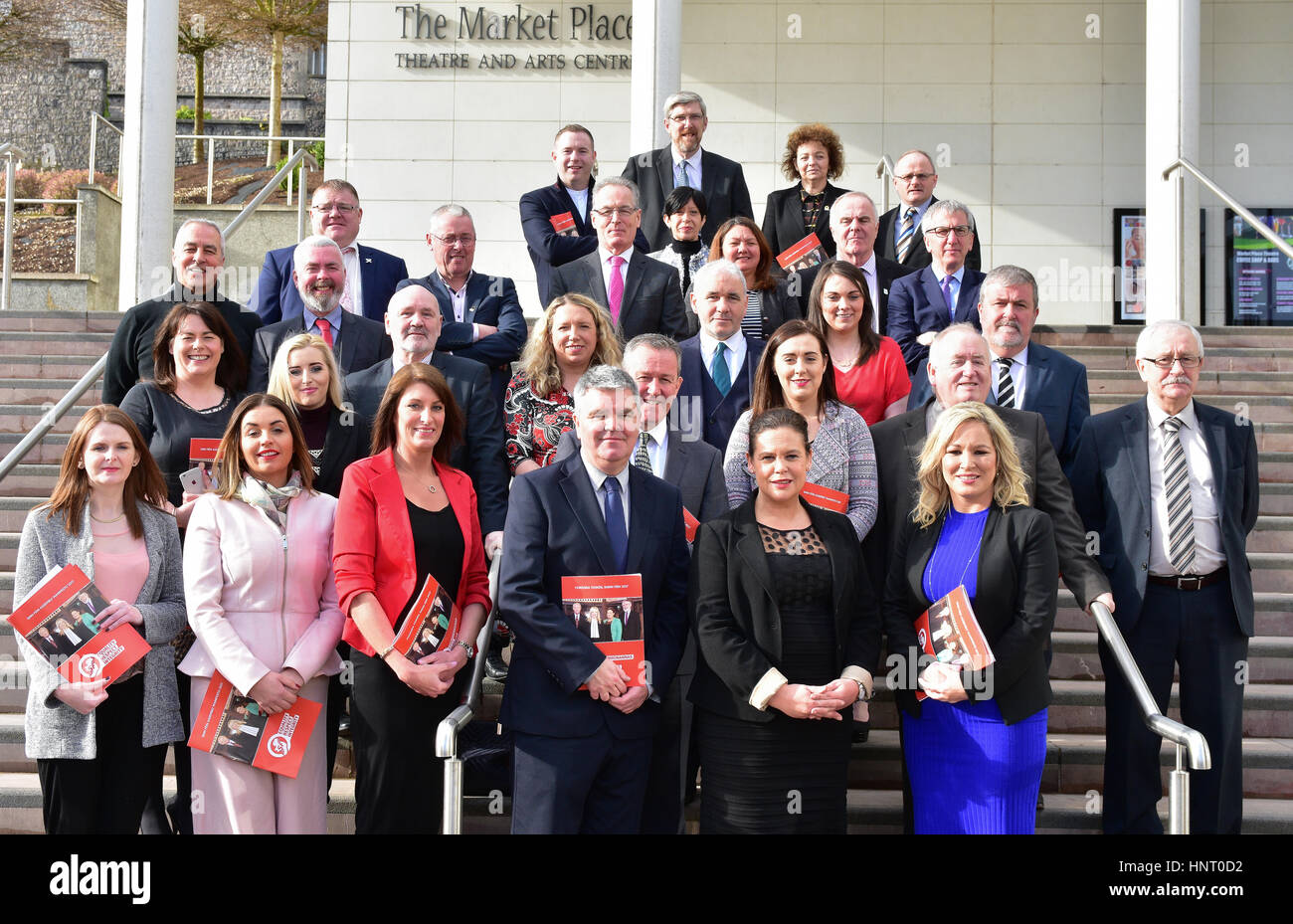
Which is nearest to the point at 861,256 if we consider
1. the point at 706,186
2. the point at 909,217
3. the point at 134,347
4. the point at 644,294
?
the point at 909,217

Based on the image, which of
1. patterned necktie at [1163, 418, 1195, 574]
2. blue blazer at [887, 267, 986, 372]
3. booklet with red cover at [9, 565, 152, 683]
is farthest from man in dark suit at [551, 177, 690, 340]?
booklet with red cover at [9, 565, 152, 683]

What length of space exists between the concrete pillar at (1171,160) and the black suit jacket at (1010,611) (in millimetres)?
7002

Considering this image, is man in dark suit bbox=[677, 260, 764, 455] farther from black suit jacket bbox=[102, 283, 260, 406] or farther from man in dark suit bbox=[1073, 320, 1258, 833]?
black suit jacket bbox=[102, 283, 260, 406]

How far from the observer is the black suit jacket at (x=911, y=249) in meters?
7.30

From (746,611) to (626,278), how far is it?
2574 mm

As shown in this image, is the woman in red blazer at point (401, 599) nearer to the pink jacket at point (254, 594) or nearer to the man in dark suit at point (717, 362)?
the pink jacket at point (254, 594)

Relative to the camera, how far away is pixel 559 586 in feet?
14.8

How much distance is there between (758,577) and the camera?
4410 millimetres

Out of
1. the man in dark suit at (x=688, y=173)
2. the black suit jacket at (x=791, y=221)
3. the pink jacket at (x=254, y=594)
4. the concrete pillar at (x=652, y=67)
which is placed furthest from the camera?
the concrete pillar at (x=652, y=67)

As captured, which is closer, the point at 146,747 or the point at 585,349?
the point at 146,747

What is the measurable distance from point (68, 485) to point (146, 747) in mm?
994

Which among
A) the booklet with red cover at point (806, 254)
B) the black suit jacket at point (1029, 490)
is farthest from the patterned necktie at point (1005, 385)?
the booklet with red cover at point (806, 254)
